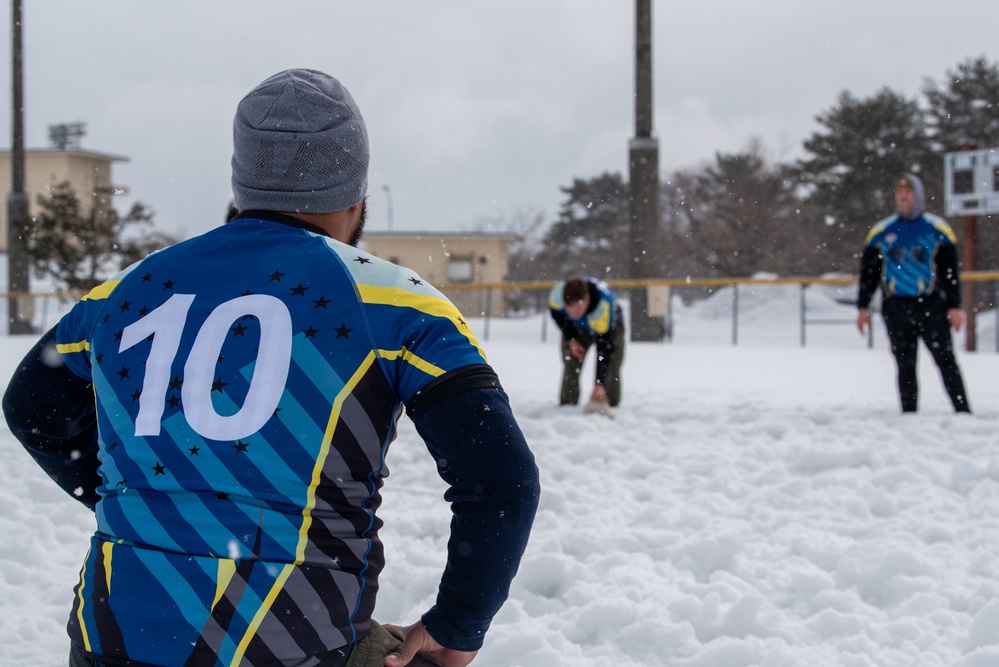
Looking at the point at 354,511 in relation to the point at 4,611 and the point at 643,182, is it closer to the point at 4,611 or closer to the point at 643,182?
the point at 4,611

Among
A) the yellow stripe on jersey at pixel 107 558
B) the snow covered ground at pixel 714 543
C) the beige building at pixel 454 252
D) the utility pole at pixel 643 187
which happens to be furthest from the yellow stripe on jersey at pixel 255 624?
the beige building at pixel 454 252

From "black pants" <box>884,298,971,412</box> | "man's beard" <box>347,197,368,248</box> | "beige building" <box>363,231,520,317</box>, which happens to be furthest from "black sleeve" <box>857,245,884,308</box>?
"beige building" <box>363,231,520,317</box>

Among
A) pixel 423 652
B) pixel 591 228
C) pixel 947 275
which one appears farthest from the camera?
pixel 591 228

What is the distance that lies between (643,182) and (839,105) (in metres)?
22.6

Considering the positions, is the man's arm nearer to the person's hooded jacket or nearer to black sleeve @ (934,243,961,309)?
the person's hooded jacket

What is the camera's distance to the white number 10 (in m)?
1.19

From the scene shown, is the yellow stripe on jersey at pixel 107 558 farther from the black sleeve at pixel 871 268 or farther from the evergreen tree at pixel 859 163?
the evergreen tree at pixel 859 163

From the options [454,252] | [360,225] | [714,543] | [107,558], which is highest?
[454,252]

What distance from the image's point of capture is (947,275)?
6.34m

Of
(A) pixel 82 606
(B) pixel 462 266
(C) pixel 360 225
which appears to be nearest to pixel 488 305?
(B) pixel 462 266

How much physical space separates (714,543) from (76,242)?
64.3 feet

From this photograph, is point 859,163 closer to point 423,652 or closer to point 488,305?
point 488,305

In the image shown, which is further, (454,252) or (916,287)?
(454,252)

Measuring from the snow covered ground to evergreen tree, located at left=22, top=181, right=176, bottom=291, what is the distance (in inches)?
573
